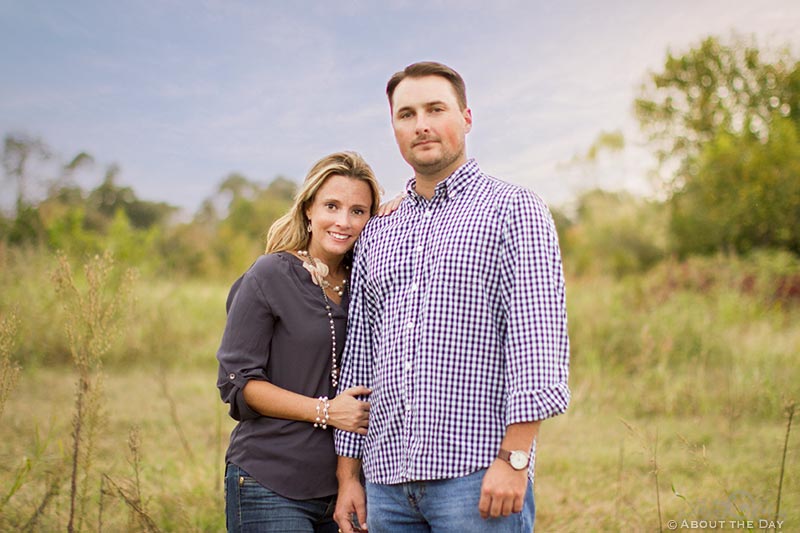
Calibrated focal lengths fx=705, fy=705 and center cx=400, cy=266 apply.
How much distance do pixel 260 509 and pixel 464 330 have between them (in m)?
0.98

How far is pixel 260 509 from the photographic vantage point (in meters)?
2.46

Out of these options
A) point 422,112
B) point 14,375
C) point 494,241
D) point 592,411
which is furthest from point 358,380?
point 592,411

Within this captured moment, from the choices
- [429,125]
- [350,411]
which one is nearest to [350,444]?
[350,411]

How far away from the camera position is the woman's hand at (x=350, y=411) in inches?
96.8

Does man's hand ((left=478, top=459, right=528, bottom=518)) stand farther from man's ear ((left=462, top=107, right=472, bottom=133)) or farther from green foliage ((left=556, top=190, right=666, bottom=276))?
green foliage ((left=556, top=190, right=666, bottom=276))

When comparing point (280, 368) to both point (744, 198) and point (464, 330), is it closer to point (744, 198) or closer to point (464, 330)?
point (464, 330)

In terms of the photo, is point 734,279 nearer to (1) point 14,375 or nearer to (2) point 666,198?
(2) point 666,198

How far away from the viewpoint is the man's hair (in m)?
2.43

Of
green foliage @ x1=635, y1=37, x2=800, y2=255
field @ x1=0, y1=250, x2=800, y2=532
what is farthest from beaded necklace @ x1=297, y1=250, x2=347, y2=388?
green foliage @ x1=635, y1=37, x2=800, y2=255

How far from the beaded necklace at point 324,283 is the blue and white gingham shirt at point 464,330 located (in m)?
0.24

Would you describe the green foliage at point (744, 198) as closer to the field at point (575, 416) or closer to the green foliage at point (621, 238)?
the green foliage at point (621, 238)

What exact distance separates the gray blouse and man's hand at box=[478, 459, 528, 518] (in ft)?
2.36

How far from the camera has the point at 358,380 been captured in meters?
2.54

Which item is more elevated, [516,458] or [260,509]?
[516,458]
